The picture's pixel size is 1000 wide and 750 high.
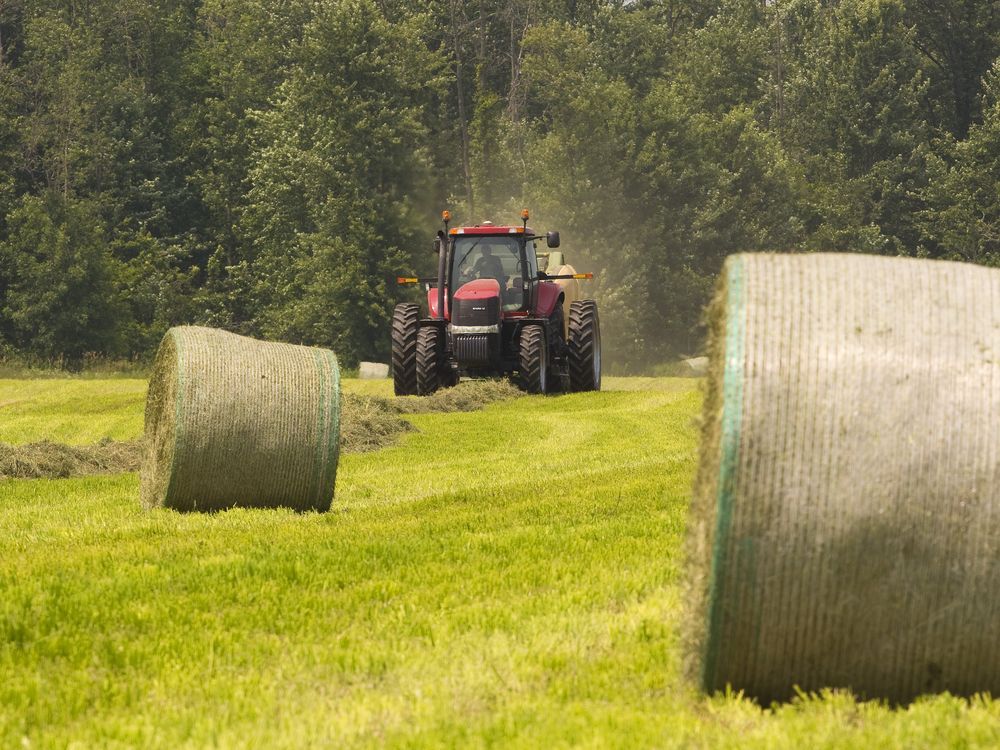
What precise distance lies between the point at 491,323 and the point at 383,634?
17536mm

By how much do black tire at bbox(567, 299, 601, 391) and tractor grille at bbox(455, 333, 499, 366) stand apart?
7.64ft

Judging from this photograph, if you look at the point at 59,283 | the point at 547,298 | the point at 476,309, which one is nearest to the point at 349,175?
the point at 59,283

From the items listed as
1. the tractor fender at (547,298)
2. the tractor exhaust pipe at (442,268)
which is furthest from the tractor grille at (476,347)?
the tractor fender at (547,298)

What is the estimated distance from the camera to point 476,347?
79.4ft

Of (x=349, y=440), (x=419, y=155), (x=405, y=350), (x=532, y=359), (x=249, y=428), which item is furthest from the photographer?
(x=419, y=155)

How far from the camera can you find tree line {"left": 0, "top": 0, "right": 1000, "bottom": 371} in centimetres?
5053

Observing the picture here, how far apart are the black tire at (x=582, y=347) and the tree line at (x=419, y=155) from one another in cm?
2363

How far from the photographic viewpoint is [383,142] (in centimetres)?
5041

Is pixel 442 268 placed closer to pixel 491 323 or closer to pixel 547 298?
pixel 491 323

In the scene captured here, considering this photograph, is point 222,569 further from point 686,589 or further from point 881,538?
point 881,538

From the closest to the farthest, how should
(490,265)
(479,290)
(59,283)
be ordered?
(479,290) → (490,265) → (59,283)

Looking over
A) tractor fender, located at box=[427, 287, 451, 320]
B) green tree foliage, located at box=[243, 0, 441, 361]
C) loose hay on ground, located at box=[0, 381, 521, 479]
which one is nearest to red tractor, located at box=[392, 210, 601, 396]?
tractor fender, located at box=[427, 287, 451, 320]

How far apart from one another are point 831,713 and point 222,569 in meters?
4.04

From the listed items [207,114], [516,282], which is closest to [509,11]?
[207,114]
